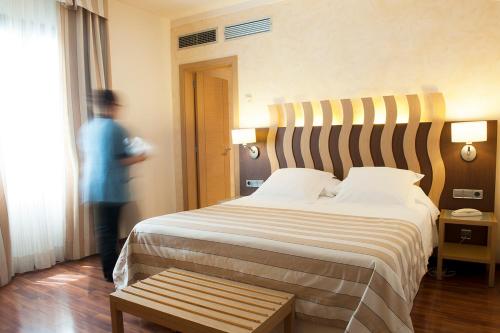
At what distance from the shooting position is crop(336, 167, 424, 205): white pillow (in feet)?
9.19

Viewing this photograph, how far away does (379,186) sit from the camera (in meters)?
2.90

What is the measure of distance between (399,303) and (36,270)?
306 cm

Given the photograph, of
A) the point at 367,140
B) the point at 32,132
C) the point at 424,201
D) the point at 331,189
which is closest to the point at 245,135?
the point at 331,189

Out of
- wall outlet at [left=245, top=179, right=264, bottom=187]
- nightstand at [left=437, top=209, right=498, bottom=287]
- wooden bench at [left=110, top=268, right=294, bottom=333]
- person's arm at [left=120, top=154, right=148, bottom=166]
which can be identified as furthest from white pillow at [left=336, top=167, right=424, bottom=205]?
person's arm at [left=120, top=154, right=148, bottom=166]

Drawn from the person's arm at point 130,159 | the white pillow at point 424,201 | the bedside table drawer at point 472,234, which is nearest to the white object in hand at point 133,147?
the person's arm at point 130,159

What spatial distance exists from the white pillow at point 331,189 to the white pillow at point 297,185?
3cm

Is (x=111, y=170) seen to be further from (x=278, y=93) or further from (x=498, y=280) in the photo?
(x=498, y=280)

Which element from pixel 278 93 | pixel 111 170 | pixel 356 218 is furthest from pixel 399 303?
pixel 278 93

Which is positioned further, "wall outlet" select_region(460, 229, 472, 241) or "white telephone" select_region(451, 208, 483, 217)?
"wall outlet" select_region(460, 229, 472, 241)

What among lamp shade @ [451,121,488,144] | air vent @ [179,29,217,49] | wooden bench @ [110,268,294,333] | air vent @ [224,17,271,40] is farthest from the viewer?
air vent @ [179,29,217,49]

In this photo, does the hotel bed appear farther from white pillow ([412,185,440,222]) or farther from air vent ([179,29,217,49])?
air vent ([179,29,217,49])

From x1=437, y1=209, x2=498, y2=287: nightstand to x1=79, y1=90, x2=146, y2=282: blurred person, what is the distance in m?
2.51

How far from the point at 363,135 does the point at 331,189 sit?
0.61 meters

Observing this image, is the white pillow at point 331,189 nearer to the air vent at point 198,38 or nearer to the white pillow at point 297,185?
the white pillow at point 297,185
